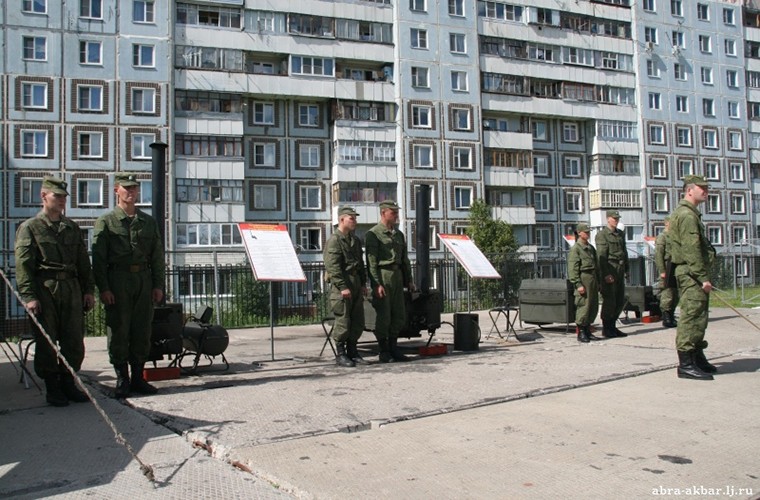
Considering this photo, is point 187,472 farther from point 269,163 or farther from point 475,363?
point 269,163

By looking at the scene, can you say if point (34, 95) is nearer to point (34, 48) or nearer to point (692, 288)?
point (34, 48)

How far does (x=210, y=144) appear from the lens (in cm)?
4069

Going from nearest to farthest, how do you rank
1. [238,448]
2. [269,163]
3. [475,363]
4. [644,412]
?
[238,448] < [644,412] < [475,363] < [269,163]

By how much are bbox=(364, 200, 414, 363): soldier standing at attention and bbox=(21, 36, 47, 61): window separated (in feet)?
116

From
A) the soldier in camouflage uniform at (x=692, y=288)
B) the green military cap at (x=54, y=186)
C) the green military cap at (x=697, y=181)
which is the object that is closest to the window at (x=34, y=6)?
the green military cap at (x=54, y=186)

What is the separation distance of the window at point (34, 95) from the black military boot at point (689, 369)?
126ft

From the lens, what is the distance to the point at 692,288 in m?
7.41

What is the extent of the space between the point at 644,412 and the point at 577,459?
64.8 inches

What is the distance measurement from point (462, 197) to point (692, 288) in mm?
40277

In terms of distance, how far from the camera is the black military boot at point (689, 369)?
286 inches

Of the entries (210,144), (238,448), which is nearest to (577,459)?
(238,448)

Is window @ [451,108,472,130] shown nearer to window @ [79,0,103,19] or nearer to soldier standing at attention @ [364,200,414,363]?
window @ [79,0,103,19]

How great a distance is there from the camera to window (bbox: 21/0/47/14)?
3703 cm

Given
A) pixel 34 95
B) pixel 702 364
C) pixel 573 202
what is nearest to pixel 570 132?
pixel 573 202
